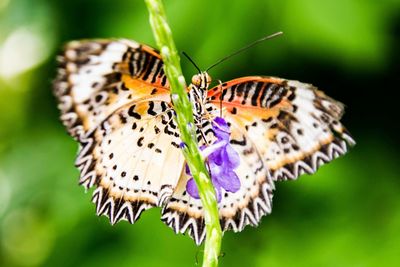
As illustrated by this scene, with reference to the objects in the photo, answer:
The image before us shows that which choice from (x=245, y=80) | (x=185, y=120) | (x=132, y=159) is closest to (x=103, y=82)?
(x=132, y=159)

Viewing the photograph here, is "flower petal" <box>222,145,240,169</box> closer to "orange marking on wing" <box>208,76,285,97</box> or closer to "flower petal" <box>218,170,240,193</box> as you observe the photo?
"flower petal" <box>218,170,240,193</box>

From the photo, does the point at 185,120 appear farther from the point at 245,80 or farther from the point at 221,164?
the point at 245,80

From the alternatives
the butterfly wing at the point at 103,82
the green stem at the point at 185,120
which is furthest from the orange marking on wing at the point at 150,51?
the green stem at the point at 185,120

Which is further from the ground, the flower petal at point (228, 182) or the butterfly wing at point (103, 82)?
the butterfly wing at point (103, 82)

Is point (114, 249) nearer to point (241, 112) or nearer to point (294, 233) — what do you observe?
point (294, 233)

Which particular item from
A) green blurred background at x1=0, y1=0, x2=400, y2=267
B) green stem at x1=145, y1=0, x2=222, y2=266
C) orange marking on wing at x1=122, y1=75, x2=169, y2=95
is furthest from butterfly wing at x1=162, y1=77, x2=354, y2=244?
green blurred background at x1=0, y1=0, x2=400, y2=267

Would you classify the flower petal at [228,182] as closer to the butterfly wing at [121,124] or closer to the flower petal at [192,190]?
the flower petal at [192,190]
